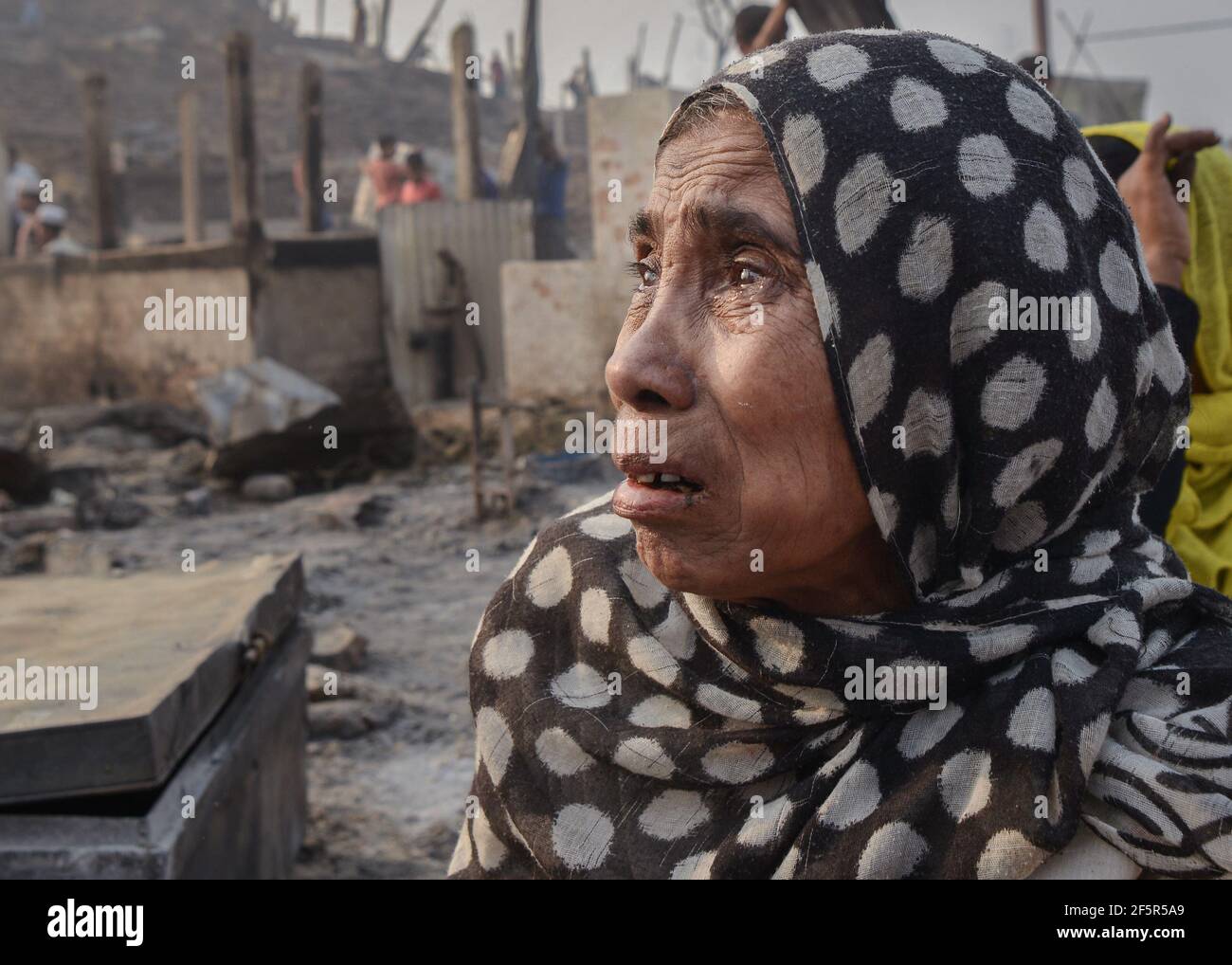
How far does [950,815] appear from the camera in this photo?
134 centimetres

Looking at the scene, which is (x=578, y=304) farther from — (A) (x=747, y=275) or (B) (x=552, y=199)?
(A) (x=747, y=275)

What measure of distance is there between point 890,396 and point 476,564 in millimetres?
6644

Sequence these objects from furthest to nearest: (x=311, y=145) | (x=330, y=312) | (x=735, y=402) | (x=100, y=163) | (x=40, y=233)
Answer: (x=40, y=233)
(x=100, y=163)
(x=311, y=145)
(x=330, y=312)
(x=735, y=402)

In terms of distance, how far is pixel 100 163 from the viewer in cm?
1512

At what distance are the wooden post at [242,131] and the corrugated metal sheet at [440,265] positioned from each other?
1372 millimetres

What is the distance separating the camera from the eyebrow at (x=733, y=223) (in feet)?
4.43

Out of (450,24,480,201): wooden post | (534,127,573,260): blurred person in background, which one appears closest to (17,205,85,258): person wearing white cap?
(450,24,480,201): wooden post

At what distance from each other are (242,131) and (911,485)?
42.2 ft

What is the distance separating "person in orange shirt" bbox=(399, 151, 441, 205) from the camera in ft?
44.6

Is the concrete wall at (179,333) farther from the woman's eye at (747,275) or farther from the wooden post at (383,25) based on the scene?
the wooden post at (383,25)

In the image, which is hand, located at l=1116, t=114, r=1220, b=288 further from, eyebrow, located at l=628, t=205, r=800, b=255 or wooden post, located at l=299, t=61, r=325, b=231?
wooden post, located at l=299, t=61, r=325, b=231

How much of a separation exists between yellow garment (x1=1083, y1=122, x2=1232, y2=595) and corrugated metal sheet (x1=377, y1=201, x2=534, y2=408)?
10.6m

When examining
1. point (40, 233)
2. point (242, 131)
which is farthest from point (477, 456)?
point (40, 233)
